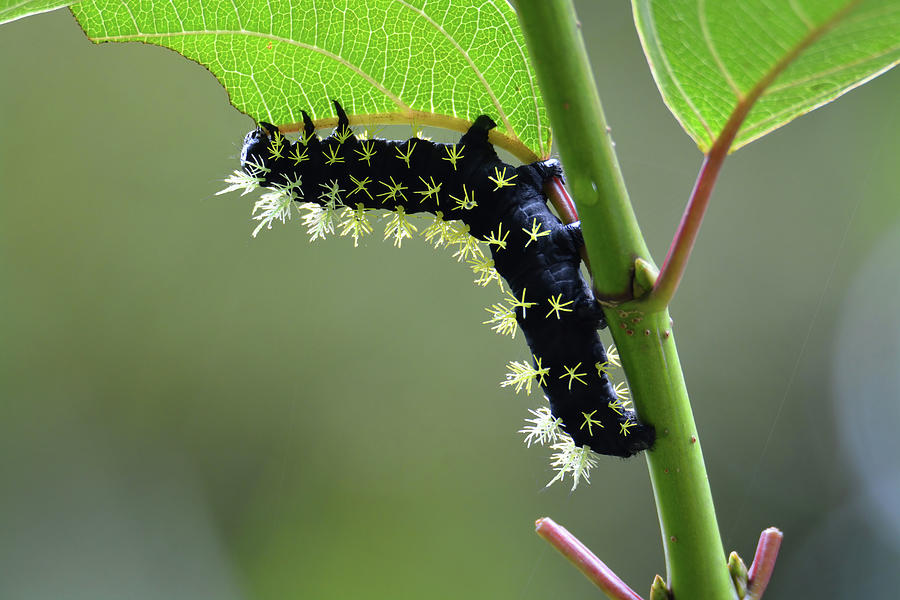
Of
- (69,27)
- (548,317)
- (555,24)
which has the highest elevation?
(69,27)

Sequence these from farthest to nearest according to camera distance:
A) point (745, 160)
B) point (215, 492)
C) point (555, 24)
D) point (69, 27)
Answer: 1. point (69, 27)
2. point (215, 492)
3. point (745, 160)
4. point (555, 24)

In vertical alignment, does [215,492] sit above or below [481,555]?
above

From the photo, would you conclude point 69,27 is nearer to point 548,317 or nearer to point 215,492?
point 215,492

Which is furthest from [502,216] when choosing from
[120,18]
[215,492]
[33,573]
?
[33,573]

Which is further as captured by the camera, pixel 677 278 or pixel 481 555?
pixel 481 555

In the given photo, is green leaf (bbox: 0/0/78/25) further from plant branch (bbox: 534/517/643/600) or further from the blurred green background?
the blurred green background

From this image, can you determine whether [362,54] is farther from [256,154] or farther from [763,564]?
[763,564]

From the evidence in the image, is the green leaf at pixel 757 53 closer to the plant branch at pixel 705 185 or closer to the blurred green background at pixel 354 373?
the plant branch at pixel 705 185
